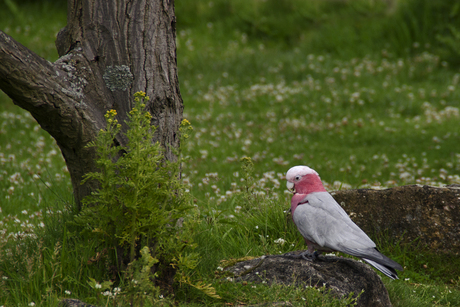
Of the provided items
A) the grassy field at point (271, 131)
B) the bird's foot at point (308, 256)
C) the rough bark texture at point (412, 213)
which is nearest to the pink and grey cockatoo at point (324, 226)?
the bird's foot at point (308, 256)

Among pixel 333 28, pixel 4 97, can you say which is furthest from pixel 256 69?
pixel 4 97

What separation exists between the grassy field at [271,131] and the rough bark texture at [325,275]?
192mm

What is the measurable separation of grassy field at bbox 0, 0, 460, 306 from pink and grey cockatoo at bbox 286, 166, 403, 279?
46cm

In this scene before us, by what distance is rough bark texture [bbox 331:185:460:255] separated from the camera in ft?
16.5

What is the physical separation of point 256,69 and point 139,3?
465 inches

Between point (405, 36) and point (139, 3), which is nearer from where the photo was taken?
point (139, 3)

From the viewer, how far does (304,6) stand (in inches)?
754

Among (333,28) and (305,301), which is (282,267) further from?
(333,28)

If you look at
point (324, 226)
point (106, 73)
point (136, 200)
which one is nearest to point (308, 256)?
point (324, 226)

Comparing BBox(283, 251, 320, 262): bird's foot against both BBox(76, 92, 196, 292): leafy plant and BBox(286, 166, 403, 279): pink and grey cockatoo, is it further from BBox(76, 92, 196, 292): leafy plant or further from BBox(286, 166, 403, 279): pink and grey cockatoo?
BBox(76, 92, 196, 292): leafy plant

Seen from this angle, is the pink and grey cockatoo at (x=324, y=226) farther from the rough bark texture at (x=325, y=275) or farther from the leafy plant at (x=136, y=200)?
the leafy plant at (x=136, y=200)

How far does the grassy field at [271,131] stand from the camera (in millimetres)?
4180

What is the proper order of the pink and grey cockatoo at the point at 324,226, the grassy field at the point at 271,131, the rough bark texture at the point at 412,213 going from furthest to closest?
1. the rough bark texture at the point at 412,213
2. the grassy field at the point at 271,131
3. the pink and grey cockatoo at the point at 324,226

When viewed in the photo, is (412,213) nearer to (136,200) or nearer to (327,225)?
(327,225)
